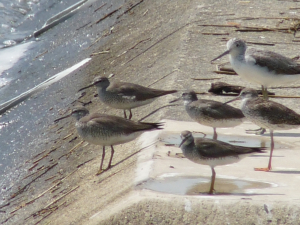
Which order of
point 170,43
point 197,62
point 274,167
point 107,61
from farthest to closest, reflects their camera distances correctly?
1. point 107,61
2. point 170,43
3. point 197,62
4. point 274,167

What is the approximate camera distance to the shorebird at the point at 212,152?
6.78m

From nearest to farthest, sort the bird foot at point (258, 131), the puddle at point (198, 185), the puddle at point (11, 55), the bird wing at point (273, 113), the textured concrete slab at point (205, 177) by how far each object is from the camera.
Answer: the textured concrete slab at point (205, 177), the puddle at point (198, 185), the bird wing at point (273, 113), the bird foot at point (258, 131), the puddle at point (11, 55)

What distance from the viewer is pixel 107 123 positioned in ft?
26.6

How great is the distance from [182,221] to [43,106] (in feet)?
25.9

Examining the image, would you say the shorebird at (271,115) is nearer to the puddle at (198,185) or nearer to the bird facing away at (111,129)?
the puddle at (198,185)

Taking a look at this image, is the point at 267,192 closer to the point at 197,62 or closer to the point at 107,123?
the point at 107,123

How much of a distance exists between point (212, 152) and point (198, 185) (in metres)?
0.43

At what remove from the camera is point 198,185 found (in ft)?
22.7

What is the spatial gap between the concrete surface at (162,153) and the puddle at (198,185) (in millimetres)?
36

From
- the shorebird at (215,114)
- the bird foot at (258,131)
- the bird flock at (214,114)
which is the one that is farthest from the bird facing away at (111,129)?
the bird foot at (258,131)

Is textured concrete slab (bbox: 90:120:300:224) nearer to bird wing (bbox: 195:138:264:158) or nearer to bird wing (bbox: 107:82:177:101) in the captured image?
bird wing (bbox: 195:138:264:158)

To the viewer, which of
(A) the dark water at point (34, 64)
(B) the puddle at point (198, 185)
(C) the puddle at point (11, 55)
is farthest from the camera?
(C) the puddle at point (11, 55)

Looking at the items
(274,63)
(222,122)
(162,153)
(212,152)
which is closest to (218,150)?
(212,152)

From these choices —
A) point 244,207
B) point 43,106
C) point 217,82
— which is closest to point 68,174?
point 217,82
